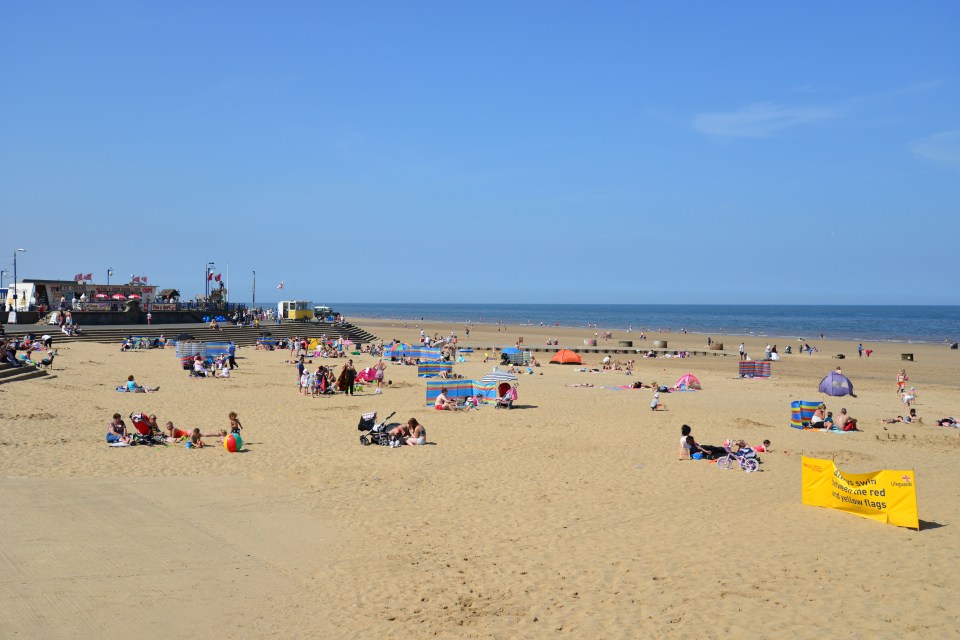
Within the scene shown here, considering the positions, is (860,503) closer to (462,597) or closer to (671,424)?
(462,597)

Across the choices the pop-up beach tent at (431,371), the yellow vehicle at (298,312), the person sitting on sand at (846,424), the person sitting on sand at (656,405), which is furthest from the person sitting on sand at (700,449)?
the yellow vehicle at (298,312)

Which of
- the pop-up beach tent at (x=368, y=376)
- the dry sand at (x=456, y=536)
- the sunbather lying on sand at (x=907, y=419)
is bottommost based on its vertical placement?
the dry sand at (x=456, y=536)

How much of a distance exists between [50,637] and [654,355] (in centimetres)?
4188

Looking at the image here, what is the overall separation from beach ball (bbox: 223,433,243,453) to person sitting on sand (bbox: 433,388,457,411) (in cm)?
727

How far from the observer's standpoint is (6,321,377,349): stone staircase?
126ft

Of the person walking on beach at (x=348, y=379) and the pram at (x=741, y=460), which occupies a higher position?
the person walking on beach at (x=348, y=379)

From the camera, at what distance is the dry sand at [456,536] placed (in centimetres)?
743

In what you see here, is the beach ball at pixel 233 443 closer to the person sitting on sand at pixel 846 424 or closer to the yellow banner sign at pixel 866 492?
the yellow banner sign at pixel 866 492

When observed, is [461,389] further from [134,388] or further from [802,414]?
[134,388]

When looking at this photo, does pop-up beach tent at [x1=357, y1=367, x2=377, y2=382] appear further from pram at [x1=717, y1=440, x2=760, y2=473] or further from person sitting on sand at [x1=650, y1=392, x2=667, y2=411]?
pram at [x1=717, y1=440, x2=760, y2=473]

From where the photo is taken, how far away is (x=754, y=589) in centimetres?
833

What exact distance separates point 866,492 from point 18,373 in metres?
24.2

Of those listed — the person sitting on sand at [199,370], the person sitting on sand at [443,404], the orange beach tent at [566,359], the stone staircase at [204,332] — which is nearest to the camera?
the person sitting on sand at [443,404]

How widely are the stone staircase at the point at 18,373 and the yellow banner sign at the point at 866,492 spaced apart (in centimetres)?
2175
